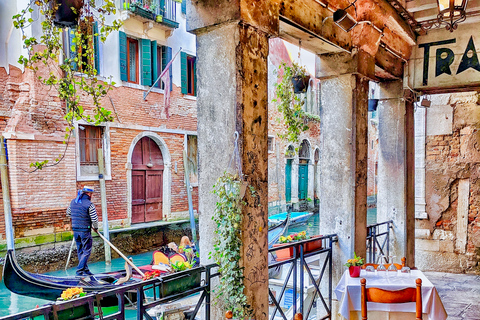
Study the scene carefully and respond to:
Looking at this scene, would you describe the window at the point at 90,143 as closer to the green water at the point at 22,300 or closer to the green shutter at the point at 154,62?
the green shutter at the point at 154,62

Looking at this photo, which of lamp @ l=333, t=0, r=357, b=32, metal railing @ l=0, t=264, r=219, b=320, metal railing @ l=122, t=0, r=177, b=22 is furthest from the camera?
metal railing @ l=122, t=0, r=177, b=22

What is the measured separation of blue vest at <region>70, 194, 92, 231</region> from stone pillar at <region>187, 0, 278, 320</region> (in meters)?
6.07

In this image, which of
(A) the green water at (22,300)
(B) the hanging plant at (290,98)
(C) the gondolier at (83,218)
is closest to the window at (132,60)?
(C) the gondolier at (83,218)

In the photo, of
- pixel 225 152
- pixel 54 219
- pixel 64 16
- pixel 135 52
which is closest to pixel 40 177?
pixel 54 219

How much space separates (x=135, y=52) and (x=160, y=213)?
178 inches

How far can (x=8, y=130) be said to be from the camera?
7.92 m

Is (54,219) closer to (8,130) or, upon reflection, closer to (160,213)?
(8,130)

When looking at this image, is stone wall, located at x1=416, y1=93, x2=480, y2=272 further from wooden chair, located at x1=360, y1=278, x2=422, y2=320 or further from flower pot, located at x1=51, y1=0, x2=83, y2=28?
flower pot, located at x1=51, y1=0, x2=83, y2=28

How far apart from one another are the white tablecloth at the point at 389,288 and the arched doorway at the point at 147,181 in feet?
27.4

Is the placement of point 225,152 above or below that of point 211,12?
below

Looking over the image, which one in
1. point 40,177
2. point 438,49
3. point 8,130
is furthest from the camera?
point 40,177

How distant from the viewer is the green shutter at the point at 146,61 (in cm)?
1043

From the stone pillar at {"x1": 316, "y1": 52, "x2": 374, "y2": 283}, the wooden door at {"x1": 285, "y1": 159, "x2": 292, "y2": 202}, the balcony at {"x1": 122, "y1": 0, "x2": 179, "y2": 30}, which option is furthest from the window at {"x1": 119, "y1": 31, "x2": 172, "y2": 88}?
the wooden door at {"x1": 285, "y1": 159, "x2": 292, "y2": 202}

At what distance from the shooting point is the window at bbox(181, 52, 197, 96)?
11578 mm
